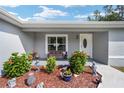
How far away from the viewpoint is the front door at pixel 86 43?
16.2 meters

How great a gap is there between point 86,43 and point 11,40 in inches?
296

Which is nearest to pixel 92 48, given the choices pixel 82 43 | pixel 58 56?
pixel 82 43

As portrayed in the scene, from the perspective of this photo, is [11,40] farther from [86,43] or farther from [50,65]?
[86,43]

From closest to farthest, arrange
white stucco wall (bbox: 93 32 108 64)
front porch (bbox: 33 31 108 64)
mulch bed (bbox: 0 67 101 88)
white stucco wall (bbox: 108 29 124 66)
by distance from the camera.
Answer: mulch bed (bbox: 0 67 101 88) < white stucco wall (bbox: 108 29 124 66) < white stucco wall (bbox: 93 32 108 64) < front porch (bbox: 33 31 108 64)

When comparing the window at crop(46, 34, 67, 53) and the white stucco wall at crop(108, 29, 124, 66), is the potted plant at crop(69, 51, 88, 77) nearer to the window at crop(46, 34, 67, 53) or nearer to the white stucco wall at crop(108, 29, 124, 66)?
the white stucco wall at crop(108, 29, 124, 66)

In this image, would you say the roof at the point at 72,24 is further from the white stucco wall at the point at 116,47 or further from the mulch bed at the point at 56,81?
the mulch bed at the point at 56,81

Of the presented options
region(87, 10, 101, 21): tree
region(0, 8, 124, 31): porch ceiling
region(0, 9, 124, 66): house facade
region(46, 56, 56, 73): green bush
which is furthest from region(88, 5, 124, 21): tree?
region(46, 56, 56, 73): green bush

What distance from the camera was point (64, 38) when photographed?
15977 mm

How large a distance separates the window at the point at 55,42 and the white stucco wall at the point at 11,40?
1.62 m

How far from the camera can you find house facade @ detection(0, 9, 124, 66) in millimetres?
10117

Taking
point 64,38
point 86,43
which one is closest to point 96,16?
point 86,43

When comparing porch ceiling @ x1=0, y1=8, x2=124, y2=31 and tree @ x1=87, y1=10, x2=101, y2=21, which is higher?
tree @ x1=87, y1=10, x2=101, y2=21

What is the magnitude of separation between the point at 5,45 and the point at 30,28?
390 centimetres
